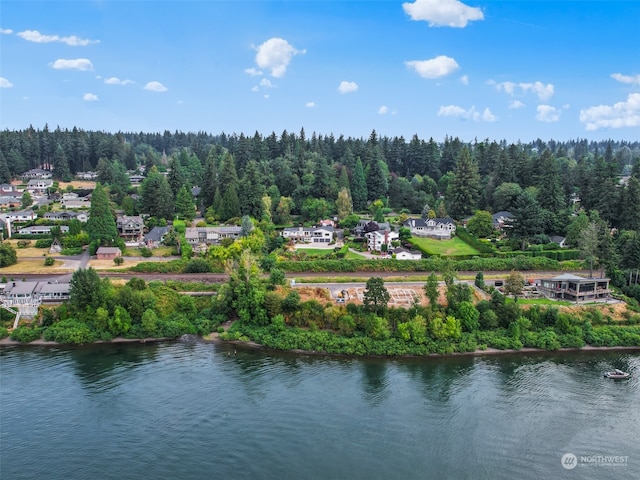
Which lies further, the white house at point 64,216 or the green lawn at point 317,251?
the white house at point 64,216

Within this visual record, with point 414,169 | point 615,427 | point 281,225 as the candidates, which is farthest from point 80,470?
point 414,169

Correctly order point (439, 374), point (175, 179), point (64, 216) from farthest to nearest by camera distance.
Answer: point (175, 179) < point (64, 216) < point (439, 374)

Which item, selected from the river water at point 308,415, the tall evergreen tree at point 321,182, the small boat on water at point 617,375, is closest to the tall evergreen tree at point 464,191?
the tall evergreen tree at point 321,182

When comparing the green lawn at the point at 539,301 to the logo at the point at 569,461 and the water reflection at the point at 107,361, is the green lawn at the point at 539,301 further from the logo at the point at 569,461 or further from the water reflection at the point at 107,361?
the water reflection at the point at 107,361

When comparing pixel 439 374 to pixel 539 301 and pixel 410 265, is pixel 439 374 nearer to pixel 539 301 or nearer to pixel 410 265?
pixel 539 301

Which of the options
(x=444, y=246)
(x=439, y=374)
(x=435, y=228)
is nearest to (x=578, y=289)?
(x=439, y=374)

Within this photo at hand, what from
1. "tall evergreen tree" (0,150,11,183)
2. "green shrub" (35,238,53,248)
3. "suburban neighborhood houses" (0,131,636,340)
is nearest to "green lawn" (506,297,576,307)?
"suburban neighborhood houses" (0,131,636,340)

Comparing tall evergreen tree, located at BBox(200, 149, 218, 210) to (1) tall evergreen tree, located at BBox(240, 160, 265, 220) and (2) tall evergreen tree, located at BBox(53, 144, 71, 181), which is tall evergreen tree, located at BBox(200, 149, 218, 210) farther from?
(2) tall evergreen tree, located at BBox(53, 144, 71, 181)
